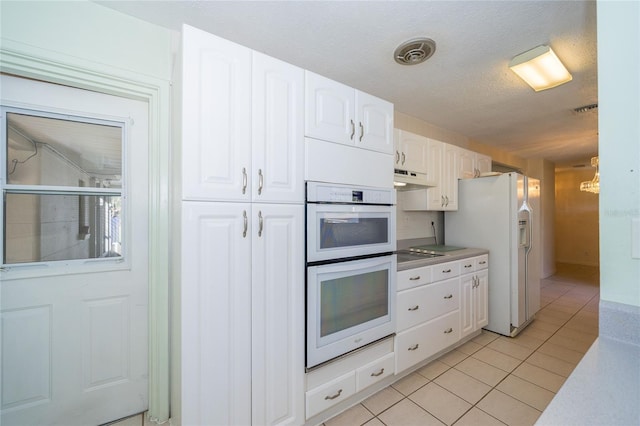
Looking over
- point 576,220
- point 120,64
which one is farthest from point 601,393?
point 576,220

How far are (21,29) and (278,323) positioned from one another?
1996 millimetres

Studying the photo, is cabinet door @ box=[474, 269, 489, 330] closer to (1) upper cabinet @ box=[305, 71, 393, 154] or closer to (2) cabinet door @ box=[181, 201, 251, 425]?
(1) upper cabinet @ box=[305, 71, 393, 154]

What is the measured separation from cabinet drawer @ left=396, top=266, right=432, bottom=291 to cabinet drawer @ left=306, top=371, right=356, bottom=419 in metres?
0.73

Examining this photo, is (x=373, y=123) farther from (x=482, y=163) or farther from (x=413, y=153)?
(x=482, y=163)

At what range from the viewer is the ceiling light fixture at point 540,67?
1.80 m

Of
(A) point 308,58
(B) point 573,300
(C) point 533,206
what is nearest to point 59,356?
(A) point 308,58

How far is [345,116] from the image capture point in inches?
66.8

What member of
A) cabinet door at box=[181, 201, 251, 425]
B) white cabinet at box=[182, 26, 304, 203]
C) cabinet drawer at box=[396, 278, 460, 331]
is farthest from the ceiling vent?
cabinet door at box=[181, 201, 251, 425]

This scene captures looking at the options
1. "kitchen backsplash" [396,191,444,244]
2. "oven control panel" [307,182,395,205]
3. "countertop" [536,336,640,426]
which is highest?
"oven control panel" [307,182,395,205]

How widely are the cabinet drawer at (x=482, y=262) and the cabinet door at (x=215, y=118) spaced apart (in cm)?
258

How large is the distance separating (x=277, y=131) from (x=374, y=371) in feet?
5.68

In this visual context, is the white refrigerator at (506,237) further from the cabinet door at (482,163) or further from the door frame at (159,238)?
the door frame at (159,238)

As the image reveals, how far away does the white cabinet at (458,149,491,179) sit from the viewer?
123 inches

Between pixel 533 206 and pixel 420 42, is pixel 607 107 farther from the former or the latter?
pixel 533 206
